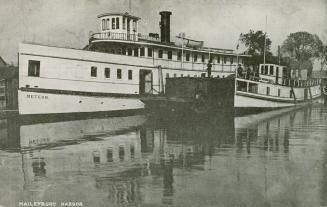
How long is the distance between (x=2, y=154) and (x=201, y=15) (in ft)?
19.1

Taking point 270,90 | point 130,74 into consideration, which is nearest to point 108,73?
point 130,74

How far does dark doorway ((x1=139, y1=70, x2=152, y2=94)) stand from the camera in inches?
682

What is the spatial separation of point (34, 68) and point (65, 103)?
1.59 meters

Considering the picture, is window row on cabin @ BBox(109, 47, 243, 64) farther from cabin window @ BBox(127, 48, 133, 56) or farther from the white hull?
the white hull

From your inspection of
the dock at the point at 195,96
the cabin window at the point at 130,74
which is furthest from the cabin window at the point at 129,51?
the dock at the point at 195,96

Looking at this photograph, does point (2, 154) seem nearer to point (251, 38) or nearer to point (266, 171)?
point (266, 171)

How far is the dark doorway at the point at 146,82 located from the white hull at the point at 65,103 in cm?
114

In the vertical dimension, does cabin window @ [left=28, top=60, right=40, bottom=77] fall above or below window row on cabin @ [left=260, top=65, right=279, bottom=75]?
below

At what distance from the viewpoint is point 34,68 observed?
13648mm

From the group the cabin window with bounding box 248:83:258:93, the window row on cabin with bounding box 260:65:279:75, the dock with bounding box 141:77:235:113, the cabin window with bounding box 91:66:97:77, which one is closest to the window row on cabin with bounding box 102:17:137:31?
the cabin window with bounding box 91:66:97:77

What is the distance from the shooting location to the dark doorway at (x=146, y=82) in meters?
17.3

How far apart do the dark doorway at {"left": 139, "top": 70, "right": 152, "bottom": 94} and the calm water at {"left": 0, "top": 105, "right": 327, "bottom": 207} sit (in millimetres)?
6084

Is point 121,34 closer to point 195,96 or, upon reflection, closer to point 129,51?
point 129,51

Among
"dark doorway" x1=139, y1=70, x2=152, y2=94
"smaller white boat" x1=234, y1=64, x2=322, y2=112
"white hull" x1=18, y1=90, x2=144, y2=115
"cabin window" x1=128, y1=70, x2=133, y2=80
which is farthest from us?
"smaller white boat" x1=234, y1=64, x2=322, y2=112
